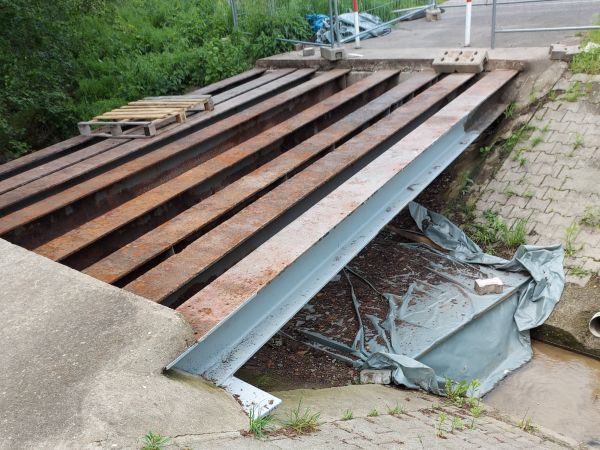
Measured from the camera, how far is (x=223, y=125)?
6.66 m

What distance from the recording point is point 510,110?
296 inches

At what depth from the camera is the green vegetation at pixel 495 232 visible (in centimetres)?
653

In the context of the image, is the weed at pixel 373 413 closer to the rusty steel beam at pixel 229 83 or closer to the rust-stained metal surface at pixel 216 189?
the rust-stained metal surface at pixel 216 189

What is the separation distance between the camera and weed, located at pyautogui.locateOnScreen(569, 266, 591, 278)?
5.86 meters

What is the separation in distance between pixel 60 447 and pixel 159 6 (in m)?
11.8

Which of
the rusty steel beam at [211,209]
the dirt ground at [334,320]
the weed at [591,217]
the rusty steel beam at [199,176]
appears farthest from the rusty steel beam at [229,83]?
the weed at [591,217]

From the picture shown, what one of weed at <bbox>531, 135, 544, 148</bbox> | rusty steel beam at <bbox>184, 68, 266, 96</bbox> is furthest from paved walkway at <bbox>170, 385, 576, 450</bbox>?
rusty steel beam at <bbox>184, 68, 266, 96</bbox>

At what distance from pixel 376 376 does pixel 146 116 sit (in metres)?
4.12

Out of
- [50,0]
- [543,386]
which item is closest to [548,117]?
[543,386]

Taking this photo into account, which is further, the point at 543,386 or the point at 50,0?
the point at 50,0

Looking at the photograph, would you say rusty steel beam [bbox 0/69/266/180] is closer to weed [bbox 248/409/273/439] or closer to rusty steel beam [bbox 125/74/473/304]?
rusty steel beam [bbox 125/74/473/304]

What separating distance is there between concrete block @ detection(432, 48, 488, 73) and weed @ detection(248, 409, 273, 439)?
6427mm

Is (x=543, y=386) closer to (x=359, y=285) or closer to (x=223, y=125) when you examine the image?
(x=359, y=285)

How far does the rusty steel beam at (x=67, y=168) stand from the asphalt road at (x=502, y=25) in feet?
17.2
